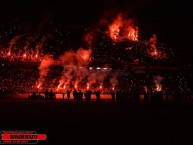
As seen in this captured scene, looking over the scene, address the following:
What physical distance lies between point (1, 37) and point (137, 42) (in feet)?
101

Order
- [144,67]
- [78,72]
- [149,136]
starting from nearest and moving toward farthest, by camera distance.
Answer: [149,136]
[78,72]
[144,67]

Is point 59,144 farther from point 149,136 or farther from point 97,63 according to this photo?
point 97,63

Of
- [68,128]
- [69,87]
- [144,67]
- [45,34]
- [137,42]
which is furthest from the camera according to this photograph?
[137,42]

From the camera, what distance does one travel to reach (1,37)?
57.0 m

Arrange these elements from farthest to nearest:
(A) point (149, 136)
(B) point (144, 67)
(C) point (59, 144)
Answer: (B) point (144, 67) → (A) point (149, 136) → (C) point (59, 144)

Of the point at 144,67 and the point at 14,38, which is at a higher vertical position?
the point at 14,38

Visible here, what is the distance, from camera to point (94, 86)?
1848 inches

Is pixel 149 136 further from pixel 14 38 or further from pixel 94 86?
pixel 14 38

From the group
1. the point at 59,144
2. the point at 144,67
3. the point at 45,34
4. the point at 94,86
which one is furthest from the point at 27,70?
the point at 59,144

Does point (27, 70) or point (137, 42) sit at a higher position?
point (137, 42)

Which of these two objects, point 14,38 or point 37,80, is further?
point 14,38

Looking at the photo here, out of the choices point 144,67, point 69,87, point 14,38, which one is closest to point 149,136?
point 69,87

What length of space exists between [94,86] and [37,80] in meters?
9.00

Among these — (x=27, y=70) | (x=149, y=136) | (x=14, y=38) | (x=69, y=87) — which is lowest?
(x=149, y=136)
